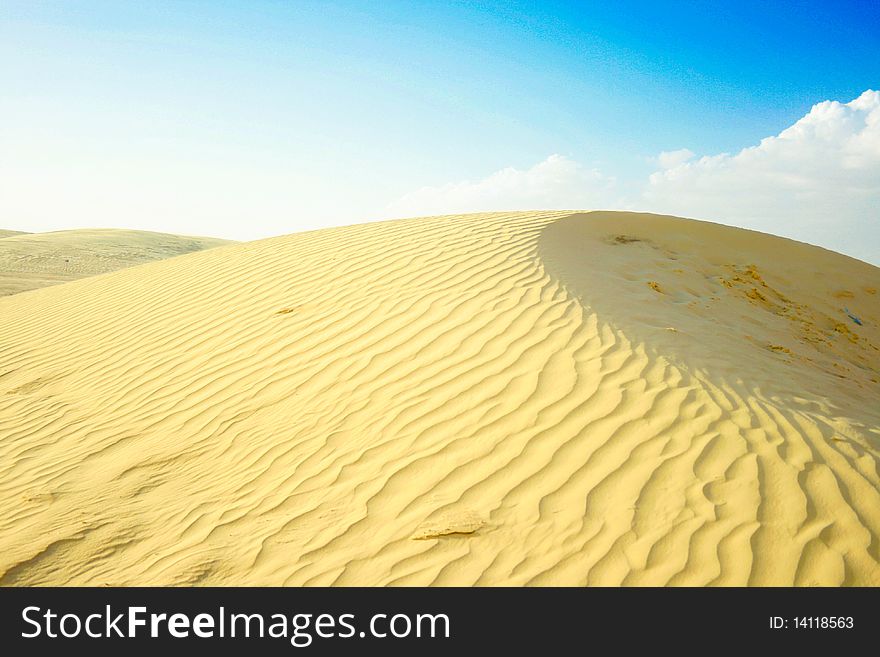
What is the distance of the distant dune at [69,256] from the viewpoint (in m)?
16.8

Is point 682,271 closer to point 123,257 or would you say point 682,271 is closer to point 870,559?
point 870,559

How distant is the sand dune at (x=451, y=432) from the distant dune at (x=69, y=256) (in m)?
11.4

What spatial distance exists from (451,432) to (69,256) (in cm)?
2315

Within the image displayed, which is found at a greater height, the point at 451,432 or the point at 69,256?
the point at 69,256

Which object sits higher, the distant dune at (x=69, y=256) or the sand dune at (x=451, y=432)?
the distant dune at (x=69, y=256)

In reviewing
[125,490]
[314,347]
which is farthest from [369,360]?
[125,490]

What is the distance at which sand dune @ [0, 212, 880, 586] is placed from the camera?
2824mm

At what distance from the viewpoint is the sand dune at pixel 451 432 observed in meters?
2.82

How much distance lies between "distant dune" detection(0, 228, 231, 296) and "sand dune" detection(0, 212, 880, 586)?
11450 millimetres

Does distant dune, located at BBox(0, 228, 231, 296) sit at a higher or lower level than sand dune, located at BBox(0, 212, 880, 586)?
higher

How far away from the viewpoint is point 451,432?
3.74 metres

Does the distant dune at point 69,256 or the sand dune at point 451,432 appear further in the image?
the distant dune at point 69,256

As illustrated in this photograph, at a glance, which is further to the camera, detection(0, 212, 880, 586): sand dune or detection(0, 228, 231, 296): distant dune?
detection(0, 228, 231, 296): distant dune

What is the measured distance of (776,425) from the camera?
3594mm
